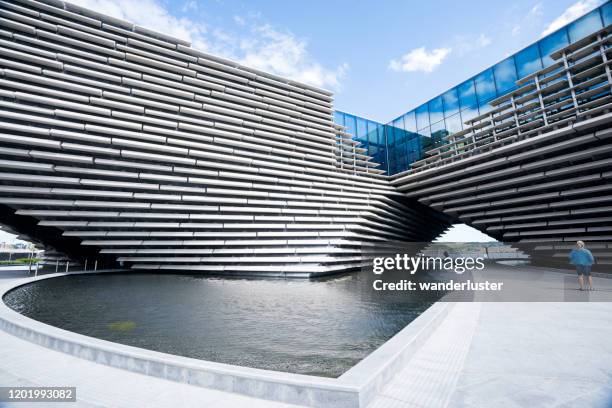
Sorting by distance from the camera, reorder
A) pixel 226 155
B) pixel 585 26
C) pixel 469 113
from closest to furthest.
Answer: pixel 585 26 → pixel 226 155 → pixel 469 113

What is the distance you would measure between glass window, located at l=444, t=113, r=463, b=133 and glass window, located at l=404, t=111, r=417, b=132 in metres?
3.12

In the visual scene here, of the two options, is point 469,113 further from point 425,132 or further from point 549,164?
point 549,164

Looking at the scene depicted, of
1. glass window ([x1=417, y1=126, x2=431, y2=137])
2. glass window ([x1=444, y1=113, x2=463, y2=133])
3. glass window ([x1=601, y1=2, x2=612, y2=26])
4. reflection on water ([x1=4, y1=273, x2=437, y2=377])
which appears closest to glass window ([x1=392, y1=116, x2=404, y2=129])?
glass window ([x1=417, y1=126, x2=431, y2=137])

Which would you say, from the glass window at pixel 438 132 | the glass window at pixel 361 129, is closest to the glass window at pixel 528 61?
the glass window at pixel 438 132

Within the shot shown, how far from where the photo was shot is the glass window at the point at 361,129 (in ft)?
92.5

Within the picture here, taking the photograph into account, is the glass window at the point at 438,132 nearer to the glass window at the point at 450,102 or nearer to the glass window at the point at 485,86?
the glass window at the point at 450,102

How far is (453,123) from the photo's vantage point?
22.8m

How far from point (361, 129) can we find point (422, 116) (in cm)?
546

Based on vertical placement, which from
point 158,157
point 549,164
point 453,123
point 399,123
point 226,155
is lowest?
point 549,164

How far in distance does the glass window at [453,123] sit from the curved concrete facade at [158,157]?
8404mm

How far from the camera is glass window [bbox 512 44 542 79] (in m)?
18.3

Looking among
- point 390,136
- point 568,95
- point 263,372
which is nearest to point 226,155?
point 263,372

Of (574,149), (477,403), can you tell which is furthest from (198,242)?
(574,149)

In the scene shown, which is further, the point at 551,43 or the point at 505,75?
the point at 505,75
